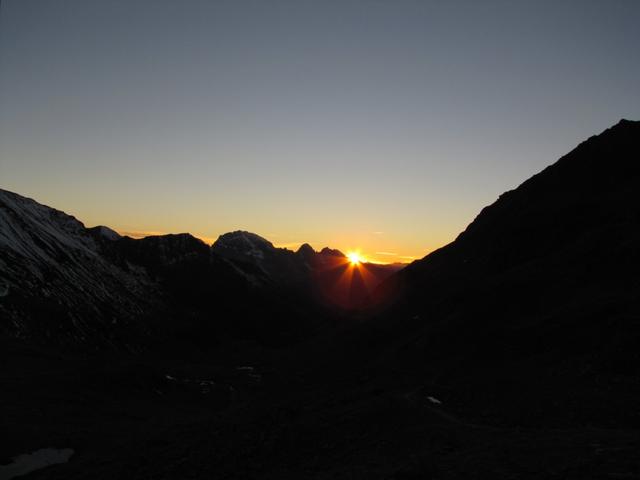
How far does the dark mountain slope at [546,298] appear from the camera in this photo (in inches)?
1502

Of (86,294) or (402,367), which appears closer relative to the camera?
(402,367)

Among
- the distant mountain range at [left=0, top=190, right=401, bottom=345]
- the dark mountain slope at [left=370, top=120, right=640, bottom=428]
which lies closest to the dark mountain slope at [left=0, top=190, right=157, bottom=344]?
the distant mountain range at [left=0, top=190, right=401, bottom=345]

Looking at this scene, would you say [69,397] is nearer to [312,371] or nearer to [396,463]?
[312,371]

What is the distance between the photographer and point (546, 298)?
200 ft

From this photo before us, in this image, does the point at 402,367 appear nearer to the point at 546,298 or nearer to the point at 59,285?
the point at 546,298

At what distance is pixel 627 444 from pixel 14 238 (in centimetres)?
15110

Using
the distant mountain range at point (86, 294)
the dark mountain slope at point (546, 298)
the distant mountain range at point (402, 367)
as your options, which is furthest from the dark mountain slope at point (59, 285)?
the dark mountain slope at point (546, 298)

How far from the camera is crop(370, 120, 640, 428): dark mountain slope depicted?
3816cm

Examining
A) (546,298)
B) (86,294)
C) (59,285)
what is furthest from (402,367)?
(86,294)

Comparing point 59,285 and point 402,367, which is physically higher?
point 59,285

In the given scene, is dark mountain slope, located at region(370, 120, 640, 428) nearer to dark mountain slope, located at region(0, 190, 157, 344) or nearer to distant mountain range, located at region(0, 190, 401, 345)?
distant mountain range, located at region(0, 190, 401, 345)

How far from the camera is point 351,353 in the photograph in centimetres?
9131

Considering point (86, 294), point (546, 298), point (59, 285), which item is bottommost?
point (86, 294)

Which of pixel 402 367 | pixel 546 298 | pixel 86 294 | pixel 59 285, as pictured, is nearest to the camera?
pixel 546 298
